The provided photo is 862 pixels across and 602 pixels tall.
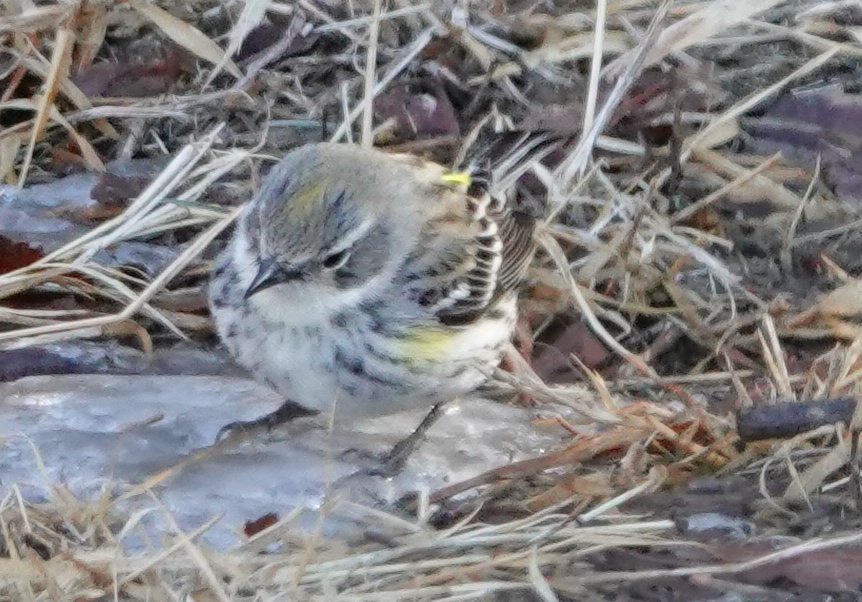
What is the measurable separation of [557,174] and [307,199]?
3.87 feet

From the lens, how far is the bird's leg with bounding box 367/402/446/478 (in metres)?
3.61

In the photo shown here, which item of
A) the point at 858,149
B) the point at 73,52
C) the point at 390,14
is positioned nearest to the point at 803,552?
the point at 858,149

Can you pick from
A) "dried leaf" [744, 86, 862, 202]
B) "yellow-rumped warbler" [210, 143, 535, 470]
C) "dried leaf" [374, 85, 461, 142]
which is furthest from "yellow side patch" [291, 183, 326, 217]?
"dried leaf" [744, 86, 862, 202]

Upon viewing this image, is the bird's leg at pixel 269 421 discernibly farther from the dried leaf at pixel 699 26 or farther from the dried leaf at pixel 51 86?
the dried leaf at pixel 699 26

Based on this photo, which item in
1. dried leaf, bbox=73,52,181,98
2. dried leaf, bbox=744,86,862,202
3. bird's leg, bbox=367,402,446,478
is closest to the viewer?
bird's leg, bbox=367,402,446,478

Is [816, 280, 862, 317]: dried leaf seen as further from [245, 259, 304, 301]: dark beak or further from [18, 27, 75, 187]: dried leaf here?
[18, 27, 75, 187]: dried leaf

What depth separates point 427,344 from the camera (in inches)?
137

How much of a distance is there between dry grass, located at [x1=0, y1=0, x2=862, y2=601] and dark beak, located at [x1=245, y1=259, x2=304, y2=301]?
559mm

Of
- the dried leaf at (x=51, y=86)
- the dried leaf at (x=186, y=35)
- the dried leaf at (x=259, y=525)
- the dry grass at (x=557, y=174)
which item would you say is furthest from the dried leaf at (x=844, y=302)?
the dried leaf at (x=51, y=86)

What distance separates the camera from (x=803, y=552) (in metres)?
2.78

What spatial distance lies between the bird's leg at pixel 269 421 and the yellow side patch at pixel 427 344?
425 millimetres

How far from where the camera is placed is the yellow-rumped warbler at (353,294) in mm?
3330

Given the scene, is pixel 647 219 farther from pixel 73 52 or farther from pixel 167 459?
pixel 73 52

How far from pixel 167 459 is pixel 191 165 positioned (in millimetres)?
1008
